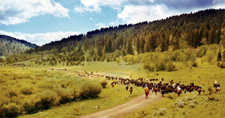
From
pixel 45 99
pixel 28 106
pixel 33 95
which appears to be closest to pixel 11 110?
pixel 28 106

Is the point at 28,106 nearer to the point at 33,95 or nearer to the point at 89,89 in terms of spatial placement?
the point at 33,95

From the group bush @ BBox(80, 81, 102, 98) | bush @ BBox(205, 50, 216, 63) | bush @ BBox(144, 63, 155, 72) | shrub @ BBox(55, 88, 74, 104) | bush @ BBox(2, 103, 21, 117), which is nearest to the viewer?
bush @ BBox(2, 103, 21, 117)

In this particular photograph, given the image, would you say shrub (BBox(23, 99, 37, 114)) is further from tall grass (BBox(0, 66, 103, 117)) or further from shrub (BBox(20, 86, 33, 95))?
shrub (BBox(20, 86, 33, 95))

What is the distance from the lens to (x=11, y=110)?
1927 cm

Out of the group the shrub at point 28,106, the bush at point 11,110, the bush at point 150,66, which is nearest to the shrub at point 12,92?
the shrub at point 28,106

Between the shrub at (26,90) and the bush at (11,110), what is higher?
the shrub at (26,90)

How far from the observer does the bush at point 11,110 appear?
62.1 feet

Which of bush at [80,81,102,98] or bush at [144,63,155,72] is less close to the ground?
bush at [144,63,155,72]

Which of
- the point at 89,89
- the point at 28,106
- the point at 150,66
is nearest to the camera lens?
the point at 28,106

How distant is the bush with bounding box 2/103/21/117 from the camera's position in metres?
18.9

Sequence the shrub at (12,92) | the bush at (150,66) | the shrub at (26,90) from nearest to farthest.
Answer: the shrub at (12,92), the shrub at (26,90), the bush at (150,66)

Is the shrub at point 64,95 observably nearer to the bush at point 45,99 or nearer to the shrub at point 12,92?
the bush at point 45,99

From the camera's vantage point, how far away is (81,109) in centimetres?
2130

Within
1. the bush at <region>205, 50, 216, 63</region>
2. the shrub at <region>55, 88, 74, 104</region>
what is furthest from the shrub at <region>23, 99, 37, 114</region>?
the bush at <region>205, 50, 216, 63</region>
